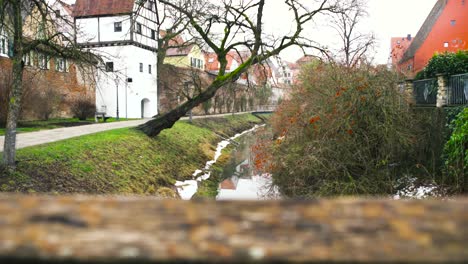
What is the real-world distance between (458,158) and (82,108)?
2725cm

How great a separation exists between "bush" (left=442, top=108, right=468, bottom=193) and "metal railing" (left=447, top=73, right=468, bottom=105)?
144 centimetres

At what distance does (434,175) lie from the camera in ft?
39.8

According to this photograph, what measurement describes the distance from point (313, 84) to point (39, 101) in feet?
56.2

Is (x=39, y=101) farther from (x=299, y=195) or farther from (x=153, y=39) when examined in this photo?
(x=299, y=195)

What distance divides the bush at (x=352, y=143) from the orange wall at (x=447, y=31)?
89.0ft

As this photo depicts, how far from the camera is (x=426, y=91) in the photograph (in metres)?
15.9

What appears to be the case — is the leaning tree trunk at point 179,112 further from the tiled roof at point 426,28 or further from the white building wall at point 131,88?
the tiled roof at point 426,28

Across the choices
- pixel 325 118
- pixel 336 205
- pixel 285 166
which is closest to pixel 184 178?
pixel 285 166

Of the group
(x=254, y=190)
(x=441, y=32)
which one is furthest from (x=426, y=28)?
(x=254, y=190)

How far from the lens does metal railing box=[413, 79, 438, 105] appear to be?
50.2 feet

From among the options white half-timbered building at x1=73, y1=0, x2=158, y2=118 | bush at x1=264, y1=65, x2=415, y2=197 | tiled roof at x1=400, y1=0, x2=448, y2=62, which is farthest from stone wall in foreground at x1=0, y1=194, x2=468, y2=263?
tiled roof at x1=400, y1=0, x2=448, y2=62

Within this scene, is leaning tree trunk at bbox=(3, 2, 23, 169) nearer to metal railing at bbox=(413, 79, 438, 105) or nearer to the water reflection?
the water reflection

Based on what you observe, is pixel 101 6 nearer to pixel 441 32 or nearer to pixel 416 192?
pixel 441 32

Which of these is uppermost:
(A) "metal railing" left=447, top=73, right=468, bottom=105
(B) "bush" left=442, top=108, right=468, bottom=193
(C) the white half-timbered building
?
(C) the white half-timbered building
